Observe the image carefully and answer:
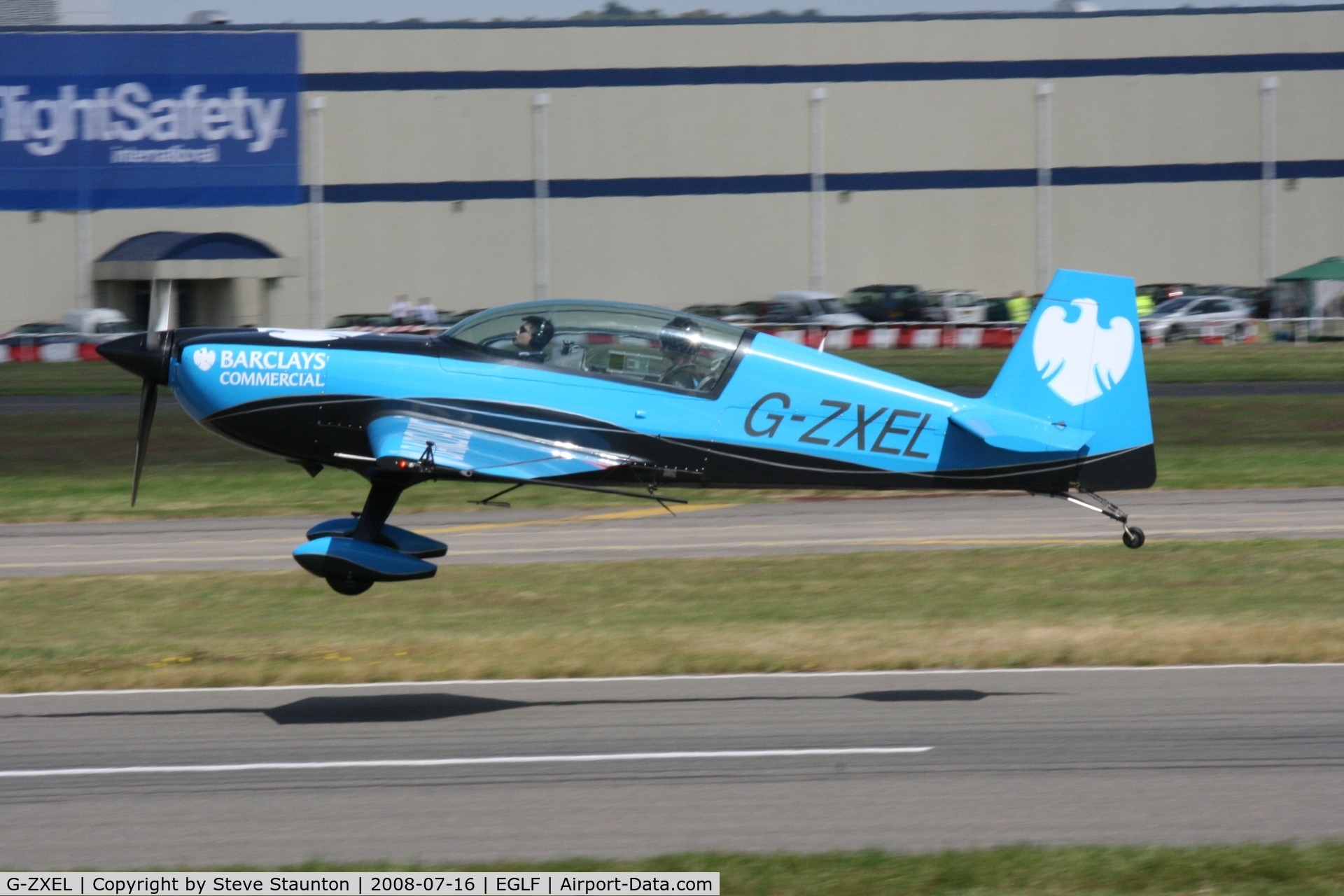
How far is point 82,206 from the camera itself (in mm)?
52438

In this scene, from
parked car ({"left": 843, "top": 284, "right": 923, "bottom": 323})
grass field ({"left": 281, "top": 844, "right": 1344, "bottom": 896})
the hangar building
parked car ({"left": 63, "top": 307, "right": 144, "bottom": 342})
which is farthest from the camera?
the hangar building

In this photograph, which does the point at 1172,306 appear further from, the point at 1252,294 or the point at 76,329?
the point at 76,329

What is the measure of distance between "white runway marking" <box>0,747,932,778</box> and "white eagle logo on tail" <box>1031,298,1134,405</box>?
2745mm

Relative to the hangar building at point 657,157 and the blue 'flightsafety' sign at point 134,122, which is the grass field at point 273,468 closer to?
the hangar building at point 657,157

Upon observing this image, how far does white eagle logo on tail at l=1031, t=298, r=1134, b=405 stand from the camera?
1028 centimetres

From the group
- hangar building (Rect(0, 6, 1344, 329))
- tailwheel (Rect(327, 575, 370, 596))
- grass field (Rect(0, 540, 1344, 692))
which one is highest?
hangar building (Rect(0, 6, 1344, 329))

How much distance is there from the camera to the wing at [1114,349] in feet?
33.7

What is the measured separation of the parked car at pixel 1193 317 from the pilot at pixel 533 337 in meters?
37.4

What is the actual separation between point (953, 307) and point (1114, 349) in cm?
4200

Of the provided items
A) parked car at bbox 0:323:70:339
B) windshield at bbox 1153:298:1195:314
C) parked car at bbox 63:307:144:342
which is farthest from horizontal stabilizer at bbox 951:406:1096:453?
parked car at bbox 0:323:70:339

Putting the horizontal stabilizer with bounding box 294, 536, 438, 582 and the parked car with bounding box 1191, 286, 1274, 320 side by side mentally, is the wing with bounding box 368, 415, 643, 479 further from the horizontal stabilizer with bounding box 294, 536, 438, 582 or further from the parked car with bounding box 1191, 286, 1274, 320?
the parked car with bounding box 1191, 286, 1274, 320

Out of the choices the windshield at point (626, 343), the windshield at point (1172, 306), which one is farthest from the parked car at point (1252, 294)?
the windshield at point (626, 343)

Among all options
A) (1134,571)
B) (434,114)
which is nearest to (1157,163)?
(434,114)

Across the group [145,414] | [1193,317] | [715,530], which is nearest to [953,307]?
[1193,317]
